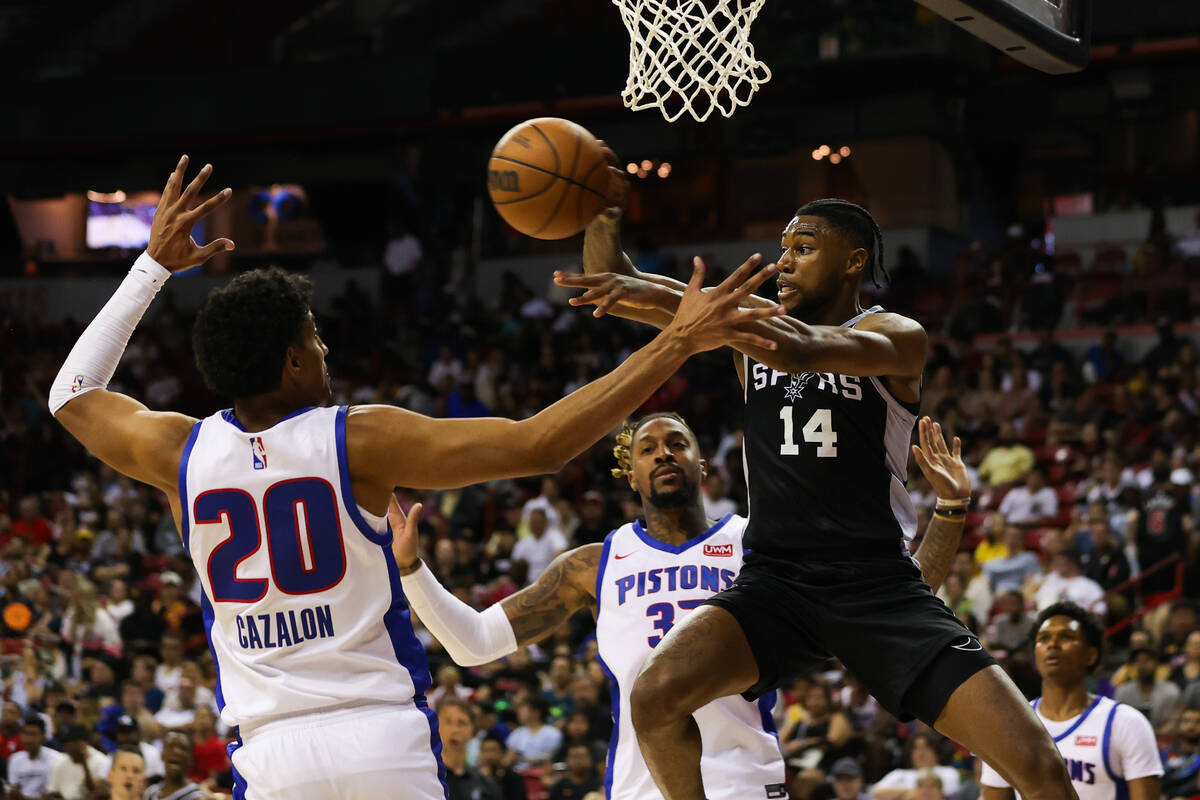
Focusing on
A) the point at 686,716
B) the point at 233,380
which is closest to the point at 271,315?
the point at 233,380

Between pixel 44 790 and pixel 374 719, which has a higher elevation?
pixel 374 719

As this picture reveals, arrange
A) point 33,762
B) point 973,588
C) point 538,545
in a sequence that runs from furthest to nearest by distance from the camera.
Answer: point 538,545 < point 973,588 < point 33,762

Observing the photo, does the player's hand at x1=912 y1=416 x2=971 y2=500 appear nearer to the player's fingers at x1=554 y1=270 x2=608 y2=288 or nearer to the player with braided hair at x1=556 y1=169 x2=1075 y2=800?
the player with braided hair at x1=556 y1=169 x2=1075 y2=800

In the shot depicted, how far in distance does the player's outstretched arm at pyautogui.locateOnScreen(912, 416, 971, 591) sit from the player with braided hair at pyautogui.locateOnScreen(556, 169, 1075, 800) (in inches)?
17.2

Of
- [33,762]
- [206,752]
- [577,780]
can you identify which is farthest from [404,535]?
[33,762]

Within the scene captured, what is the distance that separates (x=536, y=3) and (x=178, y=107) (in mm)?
5544

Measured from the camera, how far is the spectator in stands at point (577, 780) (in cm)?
934

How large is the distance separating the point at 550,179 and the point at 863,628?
5.30 feet

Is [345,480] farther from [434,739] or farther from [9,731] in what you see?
[9,731]

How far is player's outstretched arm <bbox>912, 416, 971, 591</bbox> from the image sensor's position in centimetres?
510

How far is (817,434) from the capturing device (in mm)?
4562

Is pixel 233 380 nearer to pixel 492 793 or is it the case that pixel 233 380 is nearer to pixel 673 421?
pixel 673 421

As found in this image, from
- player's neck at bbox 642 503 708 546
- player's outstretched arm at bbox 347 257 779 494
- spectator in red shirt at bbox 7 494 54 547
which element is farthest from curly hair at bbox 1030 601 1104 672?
spectator in red shirt at bbox 7 494 54 547

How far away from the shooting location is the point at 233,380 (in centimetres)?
354
